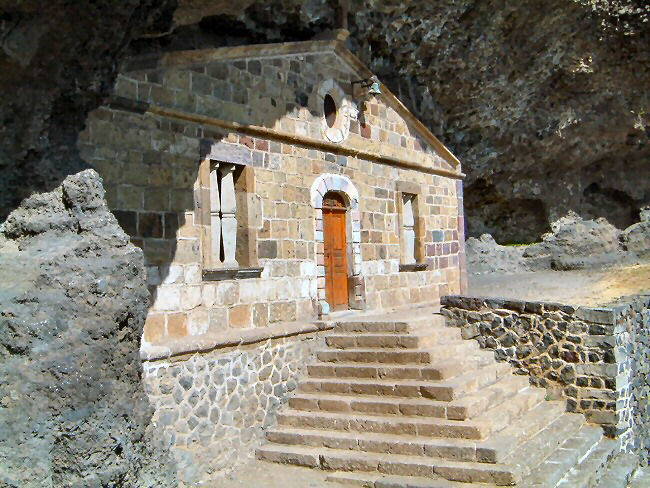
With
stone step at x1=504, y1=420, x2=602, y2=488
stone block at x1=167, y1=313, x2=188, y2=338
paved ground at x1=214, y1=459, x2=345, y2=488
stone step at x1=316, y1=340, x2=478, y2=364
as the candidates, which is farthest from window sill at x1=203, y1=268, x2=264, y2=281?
stone step at x1=504, y1=420, x2=602, y2=488

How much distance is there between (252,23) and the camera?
9.26m

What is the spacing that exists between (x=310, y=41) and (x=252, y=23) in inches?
46.5

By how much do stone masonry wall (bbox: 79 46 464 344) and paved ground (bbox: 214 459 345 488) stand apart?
176 cm

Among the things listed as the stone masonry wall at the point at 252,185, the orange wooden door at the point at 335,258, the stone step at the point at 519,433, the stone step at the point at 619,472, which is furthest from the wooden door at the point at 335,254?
the stone step at the point at 619,472

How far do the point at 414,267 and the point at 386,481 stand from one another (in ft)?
19.7

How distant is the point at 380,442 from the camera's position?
7.75 meters

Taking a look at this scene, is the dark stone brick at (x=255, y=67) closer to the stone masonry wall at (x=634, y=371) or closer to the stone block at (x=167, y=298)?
the stone block at (x=167, y=298)

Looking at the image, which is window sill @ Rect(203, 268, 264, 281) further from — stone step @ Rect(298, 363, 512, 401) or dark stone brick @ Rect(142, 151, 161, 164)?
stone step @ Rect(298, 363, 512, 401)

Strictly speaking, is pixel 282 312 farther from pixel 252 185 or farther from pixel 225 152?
pixel 225 152

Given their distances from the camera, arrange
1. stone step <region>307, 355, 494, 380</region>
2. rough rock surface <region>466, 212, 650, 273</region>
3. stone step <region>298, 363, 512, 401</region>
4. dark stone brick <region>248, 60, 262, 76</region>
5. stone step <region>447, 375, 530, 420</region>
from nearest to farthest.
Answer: stone step <region>447, 375, 530, 420</region>
stone step <region>298, 363, 512, 401</region>
stone step <region>307, 355, 494, 380</region>
dark stone brick <region>248, 60, 262, 76</region>
rough rock surface <region>466, 212, 650, 273</region>

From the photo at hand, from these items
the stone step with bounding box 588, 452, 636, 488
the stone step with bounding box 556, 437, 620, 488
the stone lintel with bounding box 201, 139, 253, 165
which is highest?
the stone lintel with bounding box 201, 139, 253, 165

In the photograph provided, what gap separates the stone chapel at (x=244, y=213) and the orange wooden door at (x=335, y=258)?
3 cm

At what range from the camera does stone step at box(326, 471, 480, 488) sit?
6.94 metres

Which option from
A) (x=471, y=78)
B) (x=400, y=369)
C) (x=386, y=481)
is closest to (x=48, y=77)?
(x=386, y=481)
